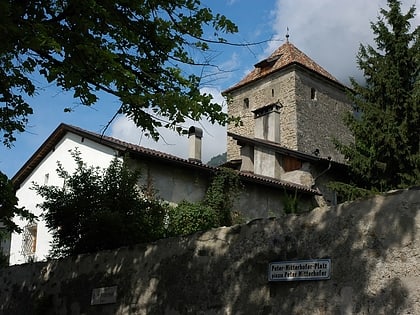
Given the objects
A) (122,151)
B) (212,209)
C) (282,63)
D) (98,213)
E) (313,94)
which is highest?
A: (282,63)

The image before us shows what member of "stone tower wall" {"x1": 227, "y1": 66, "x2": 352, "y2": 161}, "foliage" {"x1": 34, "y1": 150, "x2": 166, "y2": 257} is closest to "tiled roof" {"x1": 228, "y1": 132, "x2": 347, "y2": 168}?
"stone tower wall" {"x1": 227, "y1": 66, "x2": 352, "y2": 161}

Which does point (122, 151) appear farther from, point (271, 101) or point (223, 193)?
point (271, 101)

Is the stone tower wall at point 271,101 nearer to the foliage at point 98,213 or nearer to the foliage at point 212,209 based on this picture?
the foliage at point 212,209

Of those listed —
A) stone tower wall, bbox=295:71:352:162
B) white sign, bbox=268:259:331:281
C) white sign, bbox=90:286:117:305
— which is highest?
stone tower wall, bbox=295:71:352:162

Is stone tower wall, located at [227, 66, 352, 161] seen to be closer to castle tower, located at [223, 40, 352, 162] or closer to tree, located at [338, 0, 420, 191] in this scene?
castle tower, located at [223, 40, 352, 162]

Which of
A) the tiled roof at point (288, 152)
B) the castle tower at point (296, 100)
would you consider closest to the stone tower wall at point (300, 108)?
the castle tower at point (296, 100)

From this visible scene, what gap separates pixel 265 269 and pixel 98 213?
4545 millimetres

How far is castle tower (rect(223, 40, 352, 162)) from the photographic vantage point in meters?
36.0

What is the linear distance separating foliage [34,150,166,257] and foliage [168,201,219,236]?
3161 millimetres

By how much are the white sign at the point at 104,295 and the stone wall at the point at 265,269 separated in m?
0.05

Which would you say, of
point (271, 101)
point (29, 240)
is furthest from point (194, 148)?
point (271, 101)

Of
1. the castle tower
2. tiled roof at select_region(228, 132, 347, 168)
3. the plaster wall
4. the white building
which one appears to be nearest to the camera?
the white building

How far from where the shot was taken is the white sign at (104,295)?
24.0 feet

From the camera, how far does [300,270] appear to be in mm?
5250
